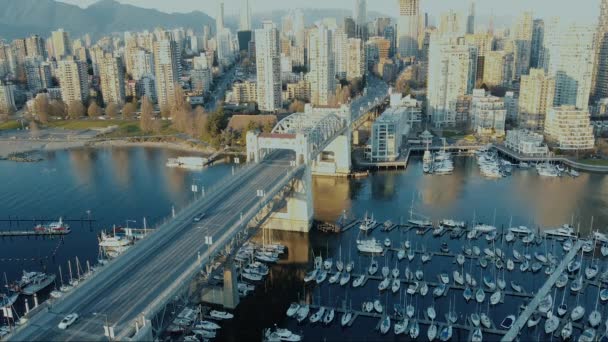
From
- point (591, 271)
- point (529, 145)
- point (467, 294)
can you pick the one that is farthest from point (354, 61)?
point (467, 294)

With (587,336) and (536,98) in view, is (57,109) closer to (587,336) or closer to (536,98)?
(536,98)

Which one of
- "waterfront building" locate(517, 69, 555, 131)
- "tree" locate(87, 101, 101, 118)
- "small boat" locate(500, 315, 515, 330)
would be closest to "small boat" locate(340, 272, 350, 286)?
"small boat" locate(500, 315, 515, 330)

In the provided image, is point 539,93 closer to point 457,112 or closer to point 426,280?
point 457,112

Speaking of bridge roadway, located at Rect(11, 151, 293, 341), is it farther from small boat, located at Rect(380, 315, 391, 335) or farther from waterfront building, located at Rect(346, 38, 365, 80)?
waterfront building, located at Rect(346, 38, 365, 80)

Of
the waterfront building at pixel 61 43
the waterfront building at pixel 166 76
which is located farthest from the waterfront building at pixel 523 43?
the waterfront building at pixel 61 43

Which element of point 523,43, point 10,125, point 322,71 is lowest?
point 10,125

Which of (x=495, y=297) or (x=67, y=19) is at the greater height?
(x=67, y=19)
